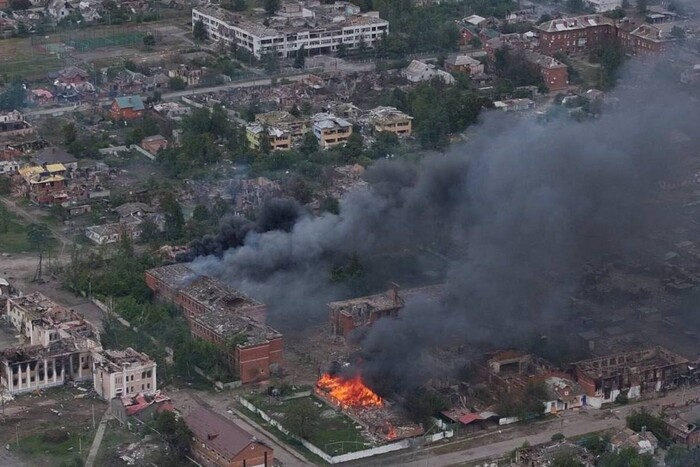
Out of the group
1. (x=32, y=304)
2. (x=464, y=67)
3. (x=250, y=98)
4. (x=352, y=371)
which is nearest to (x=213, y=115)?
(x=250, y=98)

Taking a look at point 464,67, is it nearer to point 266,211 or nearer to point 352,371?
point 266,211

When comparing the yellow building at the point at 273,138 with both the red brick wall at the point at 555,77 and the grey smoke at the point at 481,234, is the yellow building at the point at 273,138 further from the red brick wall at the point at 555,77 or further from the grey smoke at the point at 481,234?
the red brick wall at the point at 555,77

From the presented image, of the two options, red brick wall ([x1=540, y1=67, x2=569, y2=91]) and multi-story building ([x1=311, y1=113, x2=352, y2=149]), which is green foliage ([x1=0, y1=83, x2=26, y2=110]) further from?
red brick wall ([x1=540, y1=67, x2=569, y2=91])

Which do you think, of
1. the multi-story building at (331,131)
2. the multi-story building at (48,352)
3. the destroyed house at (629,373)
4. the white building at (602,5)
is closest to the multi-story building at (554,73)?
the white building at (602,5)

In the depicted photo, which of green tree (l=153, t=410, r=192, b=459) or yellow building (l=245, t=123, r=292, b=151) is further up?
green tree (l=153, t=410, r=192, b=459)

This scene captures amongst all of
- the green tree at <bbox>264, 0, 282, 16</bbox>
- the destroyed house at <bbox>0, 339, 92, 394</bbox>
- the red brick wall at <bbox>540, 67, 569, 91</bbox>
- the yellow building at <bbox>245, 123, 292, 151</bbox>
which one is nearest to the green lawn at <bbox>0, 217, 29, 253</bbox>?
the destroyed house at <bbox>0, 339, 92, 394</bbox>
